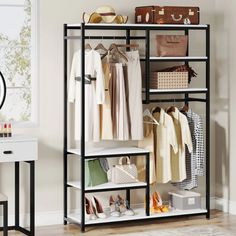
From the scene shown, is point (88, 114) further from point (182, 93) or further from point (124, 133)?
point (182, 93)

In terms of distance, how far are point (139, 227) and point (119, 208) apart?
0.77ft

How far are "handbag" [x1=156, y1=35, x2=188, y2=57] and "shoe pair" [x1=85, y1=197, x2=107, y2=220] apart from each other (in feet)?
4.43

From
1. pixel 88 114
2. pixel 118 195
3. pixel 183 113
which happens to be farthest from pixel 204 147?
pixel 88 114

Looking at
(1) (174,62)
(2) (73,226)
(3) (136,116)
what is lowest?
(2) (73,226)

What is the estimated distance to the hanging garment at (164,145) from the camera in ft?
20.3

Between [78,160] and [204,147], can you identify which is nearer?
[78,160]

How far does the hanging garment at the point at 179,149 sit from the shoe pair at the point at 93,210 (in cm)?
71

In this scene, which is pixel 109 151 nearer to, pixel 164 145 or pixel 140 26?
pixel 164 145

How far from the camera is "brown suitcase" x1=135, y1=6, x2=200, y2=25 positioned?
6066 mm

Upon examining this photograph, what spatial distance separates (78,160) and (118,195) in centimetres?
47

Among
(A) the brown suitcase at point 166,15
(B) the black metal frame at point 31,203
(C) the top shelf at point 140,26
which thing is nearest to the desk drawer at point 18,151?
(B) the black metal frame at point 31,203

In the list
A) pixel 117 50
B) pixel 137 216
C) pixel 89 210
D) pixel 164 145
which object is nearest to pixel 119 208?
pixel 137 216

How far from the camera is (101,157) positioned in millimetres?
5879

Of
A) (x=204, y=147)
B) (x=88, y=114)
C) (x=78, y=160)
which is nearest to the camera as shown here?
(x=88, y=114)
